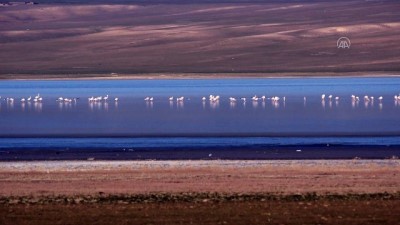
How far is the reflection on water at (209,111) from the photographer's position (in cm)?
1812

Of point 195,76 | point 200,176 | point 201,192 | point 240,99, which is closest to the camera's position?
point 201,192

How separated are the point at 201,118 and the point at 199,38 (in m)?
29.1

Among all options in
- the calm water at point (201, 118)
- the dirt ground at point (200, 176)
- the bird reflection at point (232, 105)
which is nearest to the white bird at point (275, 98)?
the calm water at point (201, 118)

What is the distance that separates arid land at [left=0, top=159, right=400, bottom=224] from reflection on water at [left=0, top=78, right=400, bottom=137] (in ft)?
15.8

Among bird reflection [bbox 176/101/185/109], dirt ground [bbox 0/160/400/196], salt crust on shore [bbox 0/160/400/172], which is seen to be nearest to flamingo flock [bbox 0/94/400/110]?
bird reflection [bbox 176/101/185/109]

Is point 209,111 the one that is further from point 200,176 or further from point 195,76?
point 195,76

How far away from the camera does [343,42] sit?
47969 millimetres

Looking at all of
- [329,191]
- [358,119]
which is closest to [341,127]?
[358,119]

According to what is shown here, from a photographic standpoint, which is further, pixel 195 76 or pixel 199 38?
pixel 199 38

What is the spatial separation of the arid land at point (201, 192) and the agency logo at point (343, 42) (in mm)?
34732

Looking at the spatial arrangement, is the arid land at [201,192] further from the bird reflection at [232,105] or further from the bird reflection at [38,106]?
the bird reflection at [38,106]

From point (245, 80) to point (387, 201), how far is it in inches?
1137

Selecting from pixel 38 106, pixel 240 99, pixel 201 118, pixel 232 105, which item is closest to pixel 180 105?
pixel 232 105

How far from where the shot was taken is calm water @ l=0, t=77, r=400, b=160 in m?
16.3
